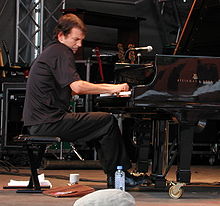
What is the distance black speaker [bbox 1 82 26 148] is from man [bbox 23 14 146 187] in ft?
10.6

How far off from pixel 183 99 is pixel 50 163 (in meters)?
3.22

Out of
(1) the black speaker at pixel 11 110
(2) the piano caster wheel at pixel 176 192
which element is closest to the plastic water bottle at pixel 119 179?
(2) the piano caster wheel at pixel 176 192

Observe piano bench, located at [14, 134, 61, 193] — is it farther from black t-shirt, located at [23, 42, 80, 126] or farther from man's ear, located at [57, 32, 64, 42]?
man's ear, located at [57, 32, 64, 42]

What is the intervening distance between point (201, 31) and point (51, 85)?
123cm

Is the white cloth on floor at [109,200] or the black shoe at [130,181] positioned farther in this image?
the black shoe at [130,181]

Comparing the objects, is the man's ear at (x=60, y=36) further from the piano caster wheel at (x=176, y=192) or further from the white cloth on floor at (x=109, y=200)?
the white cloth on floor at (x=109, y=200)

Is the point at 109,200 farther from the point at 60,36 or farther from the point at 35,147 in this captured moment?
the point at 60,36

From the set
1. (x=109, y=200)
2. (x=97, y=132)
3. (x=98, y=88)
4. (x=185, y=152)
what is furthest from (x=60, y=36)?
(x=109, y=200)

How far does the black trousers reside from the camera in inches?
181

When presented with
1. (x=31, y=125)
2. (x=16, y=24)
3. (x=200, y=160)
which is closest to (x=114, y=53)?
(x=16, y=24)

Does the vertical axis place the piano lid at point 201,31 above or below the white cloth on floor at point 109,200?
above

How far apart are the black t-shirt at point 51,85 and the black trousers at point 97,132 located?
0.06 m

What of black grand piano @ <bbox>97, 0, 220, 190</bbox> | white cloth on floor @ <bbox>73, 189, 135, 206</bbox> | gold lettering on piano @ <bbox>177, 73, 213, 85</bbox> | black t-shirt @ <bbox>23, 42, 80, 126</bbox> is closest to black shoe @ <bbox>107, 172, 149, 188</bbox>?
black grand piano @ <bbox>97, 0, 220, 190</bbox>

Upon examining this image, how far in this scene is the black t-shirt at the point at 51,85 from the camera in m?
4.59
